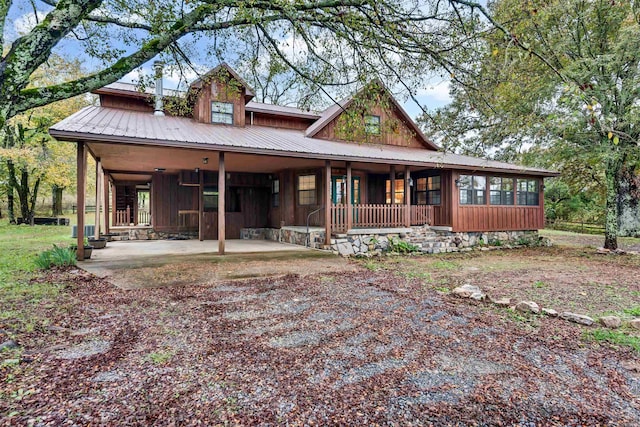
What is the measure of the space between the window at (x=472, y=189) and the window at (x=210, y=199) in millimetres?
8984

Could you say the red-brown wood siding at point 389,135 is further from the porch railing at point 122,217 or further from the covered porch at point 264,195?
the porch railing at point 122,217

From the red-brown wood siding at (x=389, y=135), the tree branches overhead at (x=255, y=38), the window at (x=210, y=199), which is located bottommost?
the window at (x=210, y=199)

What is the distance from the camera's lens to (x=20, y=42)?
317 cm

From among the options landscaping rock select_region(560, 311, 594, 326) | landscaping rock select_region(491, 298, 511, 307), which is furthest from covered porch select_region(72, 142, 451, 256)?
landscaping rock select_region(560, 311, 594, 326)

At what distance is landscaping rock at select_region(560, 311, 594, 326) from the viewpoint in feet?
13.5

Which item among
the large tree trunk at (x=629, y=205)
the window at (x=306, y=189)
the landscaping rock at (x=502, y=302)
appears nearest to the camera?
the landscaping rock at (x=502, y=302)

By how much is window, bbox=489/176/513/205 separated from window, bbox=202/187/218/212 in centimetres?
1037

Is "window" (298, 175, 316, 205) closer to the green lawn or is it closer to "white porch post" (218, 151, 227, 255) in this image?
"white porch post" (218, 151, 227, 255)

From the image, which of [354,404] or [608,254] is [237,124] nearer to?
[354,404]

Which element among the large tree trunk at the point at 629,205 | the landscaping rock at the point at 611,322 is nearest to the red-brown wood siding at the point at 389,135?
the landscaping rock at the point at 611,322

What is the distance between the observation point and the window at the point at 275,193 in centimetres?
1334

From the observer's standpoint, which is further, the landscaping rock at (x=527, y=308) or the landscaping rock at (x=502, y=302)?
the landscaping rock at (x=502, y=302)

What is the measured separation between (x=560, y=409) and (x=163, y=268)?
6.63m

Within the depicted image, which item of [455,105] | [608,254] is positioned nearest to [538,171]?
[608,254]
